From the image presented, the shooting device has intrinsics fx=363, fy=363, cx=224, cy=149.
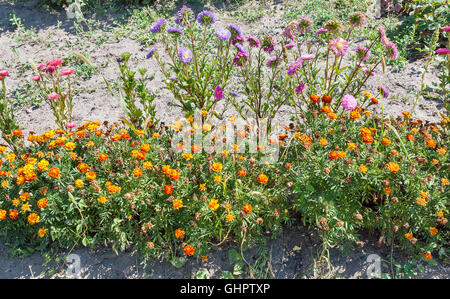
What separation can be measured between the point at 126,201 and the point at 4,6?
560 cm

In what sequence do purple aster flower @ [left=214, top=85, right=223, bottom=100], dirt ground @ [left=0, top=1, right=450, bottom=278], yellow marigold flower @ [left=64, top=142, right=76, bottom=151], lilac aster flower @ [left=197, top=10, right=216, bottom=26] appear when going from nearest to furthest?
dirt ground @ [left=0, top=1, right=450, bottom=278]
yellow marigold flower @ [left=64, top=142, right=76, bottom=151]
lilac aster flower @ [left=197, top=10, right=216, bottom=26]
purple aster flower @ [left=214, top=85, right=223, bottom=100]

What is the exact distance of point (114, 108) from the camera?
409cm

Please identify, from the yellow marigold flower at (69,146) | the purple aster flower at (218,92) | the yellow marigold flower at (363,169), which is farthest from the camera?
the purple aster flower at (218,92)

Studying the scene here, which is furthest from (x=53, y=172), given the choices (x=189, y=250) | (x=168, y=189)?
(x=189, y=250)

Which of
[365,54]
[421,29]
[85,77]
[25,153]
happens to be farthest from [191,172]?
[421,29]

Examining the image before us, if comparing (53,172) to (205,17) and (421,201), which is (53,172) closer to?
(205,17)

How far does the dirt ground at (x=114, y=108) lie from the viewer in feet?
8.17

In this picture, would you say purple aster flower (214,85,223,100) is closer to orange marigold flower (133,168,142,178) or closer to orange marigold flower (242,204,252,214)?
orange marigold flower (133,168,142,178)

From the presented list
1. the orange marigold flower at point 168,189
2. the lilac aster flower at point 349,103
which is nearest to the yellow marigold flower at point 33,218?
the orange marigold flower at point 168,189

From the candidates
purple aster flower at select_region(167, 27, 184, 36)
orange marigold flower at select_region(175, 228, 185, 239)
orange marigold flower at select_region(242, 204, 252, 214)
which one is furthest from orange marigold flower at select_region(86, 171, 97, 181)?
purple aster flower at select_region(167, 27, 184, 36)

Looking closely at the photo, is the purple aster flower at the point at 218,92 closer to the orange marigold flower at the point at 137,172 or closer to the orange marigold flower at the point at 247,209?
the orange marigold flower at the point at 137,172

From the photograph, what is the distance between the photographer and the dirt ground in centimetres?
249

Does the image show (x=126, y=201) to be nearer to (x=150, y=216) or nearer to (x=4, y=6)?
(x=150, y=216)

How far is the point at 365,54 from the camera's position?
9.18ft
